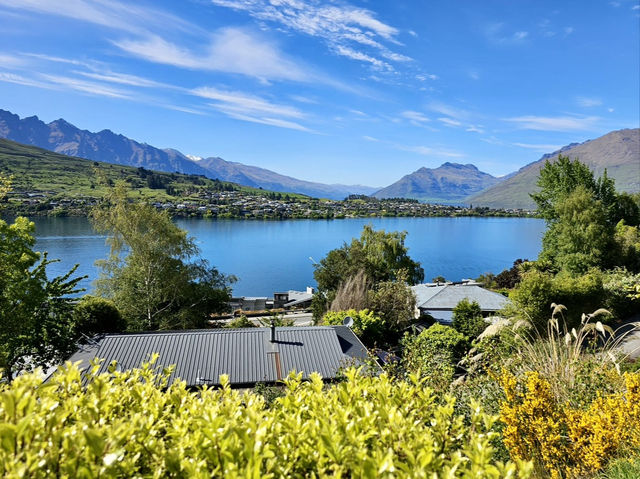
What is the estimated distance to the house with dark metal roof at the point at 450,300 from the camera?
2652 centimetres

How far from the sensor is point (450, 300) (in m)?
28.3

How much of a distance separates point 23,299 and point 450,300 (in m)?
25.1

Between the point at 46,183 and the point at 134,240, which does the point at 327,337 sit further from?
the point at 46,183

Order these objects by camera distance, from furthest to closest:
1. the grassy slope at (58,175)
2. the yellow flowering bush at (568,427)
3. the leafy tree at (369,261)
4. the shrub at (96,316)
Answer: the grassy slope at (58,175), the leafy tree at (369,261), the shrub at (96,316), the yellow flowering bush at (568,427)

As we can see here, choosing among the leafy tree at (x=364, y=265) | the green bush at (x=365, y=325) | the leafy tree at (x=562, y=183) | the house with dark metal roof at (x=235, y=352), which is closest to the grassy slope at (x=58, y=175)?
the leafy tree at (x=364, y=265)

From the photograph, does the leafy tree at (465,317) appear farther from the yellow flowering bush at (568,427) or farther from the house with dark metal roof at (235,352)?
the yellow flowering bush at (568,427)

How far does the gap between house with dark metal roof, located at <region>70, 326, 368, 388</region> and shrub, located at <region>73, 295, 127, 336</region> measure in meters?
4.69

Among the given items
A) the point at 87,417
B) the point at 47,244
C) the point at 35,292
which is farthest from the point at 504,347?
the point at 47,244

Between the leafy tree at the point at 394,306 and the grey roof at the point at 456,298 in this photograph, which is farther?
the grey roof at the point at 456,298

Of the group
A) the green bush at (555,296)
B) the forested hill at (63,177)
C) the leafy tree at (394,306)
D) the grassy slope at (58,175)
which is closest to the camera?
the green bush at (555,296)

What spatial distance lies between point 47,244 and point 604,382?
263 ft

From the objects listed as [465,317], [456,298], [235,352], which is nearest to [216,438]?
[235,352]

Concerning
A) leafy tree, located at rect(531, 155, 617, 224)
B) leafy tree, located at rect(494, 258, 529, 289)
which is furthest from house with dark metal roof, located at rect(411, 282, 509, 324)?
leafy tree, located at rect(494, 258, 529, 289)

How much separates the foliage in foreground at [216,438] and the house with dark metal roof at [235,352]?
35.5 feet
